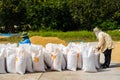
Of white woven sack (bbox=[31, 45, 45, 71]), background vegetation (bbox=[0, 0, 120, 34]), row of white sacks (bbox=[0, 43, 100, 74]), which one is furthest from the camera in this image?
background vegetation (bbox=[0, 0, 120, 34])

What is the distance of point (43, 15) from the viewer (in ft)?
125

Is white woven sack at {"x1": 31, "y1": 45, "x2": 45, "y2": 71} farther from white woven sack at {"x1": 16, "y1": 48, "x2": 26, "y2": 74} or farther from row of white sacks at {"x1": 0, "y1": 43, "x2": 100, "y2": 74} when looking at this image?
white woven sack at {"x1": 16, "y1": 48, "x2": 26, "y2": 74}

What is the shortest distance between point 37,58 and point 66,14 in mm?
28230

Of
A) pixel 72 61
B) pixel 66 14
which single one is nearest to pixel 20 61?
pixel 72 61

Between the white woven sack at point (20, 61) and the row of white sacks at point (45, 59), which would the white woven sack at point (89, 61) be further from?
the white woven sack at point (20, 61)

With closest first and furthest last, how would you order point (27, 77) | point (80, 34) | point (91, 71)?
point (27, 77) < point (91, 71) < point (80, 34)

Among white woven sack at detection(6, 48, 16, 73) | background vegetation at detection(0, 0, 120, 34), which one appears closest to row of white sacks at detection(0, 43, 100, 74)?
white woven sack at detection(6, 48, 16, 73)

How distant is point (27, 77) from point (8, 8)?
97.4 ft

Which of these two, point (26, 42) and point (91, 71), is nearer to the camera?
point (91, 71)

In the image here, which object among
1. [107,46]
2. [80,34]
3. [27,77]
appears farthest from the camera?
[80,34]

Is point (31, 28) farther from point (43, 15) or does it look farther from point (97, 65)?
point (97, 65)

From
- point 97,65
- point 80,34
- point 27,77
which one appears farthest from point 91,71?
point 80,34

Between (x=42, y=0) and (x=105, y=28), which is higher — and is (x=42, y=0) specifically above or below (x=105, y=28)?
above

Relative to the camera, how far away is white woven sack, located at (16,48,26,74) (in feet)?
34.1
